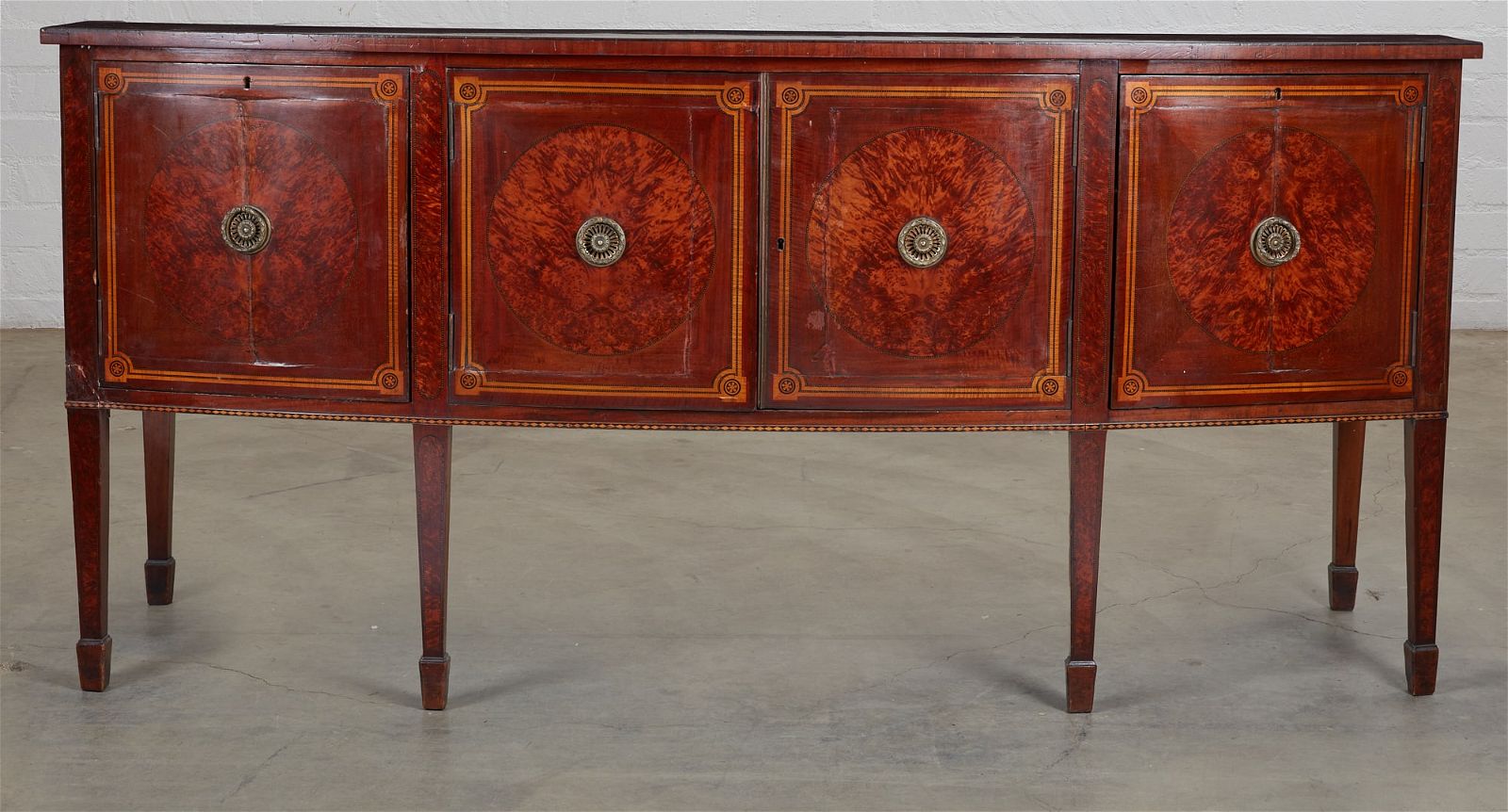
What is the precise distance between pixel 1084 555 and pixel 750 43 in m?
0.98

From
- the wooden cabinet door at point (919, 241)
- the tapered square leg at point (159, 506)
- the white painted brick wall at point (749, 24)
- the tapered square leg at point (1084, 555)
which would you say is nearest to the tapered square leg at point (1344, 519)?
the tapered square leg at point (1084, 555)

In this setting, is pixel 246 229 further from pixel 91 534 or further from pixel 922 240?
pixel 922 240

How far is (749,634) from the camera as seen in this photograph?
328 centimetres

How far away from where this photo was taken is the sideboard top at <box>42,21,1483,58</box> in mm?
2611

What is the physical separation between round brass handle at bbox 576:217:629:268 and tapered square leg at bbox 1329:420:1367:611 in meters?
1.52

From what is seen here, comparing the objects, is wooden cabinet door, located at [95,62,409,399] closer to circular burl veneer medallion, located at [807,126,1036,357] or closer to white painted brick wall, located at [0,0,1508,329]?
circular burl veneer medallion, located at [807,126,1036,357]

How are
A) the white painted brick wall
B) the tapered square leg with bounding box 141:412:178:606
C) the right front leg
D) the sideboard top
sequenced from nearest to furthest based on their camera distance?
1. the sideboard top
2. the right front leg
3. the tapered square leg with bounding box 141:412:178:606
4. the white painted brick wall

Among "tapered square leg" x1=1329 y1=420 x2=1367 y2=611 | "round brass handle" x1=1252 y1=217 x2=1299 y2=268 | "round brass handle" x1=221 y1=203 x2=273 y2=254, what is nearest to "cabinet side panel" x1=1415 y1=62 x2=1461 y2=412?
"round brass handle" x1=1252 y1=217 x2=1299 y2=268

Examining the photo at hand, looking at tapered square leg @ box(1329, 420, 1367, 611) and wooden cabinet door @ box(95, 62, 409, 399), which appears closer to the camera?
wooden cabinet door @ box(95, 62, 409, 399)

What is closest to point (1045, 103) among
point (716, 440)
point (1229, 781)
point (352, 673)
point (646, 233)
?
point (646, 233)

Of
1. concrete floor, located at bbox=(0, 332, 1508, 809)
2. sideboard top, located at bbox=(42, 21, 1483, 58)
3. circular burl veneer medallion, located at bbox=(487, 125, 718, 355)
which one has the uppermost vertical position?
sideboard top, located at bbox=(42, 21, 1483, 58)

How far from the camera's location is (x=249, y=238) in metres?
2.73

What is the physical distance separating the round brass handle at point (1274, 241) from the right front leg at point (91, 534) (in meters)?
1.87

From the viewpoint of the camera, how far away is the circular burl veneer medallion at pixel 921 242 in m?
2.67
